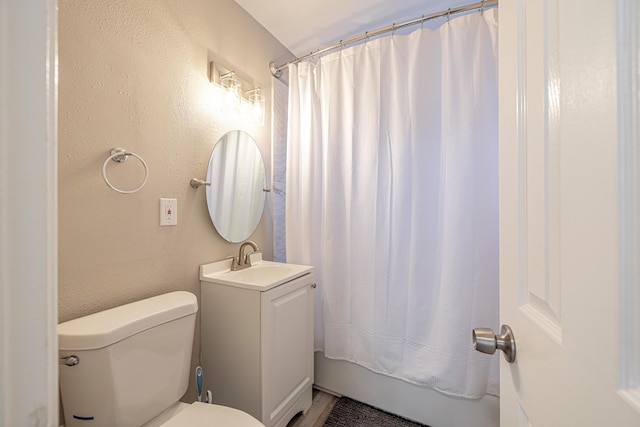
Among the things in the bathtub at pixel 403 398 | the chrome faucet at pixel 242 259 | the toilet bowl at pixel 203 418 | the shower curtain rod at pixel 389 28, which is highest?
the shower curtain rod at pixel 389 28

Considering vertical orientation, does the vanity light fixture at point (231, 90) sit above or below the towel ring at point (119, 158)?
above

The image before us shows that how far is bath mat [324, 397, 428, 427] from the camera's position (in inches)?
58.1

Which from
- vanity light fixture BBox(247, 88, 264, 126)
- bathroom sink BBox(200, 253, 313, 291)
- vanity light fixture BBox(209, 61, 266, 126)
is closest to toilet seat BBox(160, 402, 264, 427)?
bathroom sink BBox(200, 253, 313, 291)

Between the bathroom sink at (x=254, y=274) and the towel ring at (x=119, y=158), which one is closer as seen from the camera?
the towel ring at (x=119, y=158)

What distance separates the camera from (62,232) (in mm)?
887

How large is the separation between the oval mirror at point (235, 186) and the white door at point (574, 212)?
1.35m

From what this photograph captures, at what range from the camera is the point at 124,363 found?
0.85 meters

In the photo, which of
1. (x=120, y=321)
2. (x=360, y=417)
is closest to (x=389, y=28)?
(x=120, y=321)

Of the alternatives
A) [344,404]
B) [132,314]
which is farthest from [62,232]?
[344,404]

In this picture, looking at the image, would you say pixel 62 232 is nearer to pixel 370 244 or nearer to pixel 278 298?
pixel 278 298

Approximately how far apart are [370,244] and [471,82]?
1.00 metres

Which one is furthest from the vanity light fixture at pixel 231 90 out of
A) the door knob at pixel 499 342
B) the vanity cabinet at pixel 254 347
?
the door knob at pixel 499 342

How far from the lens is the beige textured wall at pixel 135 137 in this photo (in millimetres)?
919

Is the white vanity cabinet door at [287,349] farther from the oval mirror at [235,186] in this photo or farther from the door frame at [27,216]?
the door frame at [27,216]
